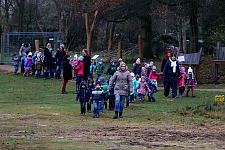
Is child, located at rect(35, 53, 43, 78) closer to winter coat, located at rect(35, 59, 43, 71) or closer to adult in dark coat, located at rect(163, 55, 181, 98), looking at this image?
winter coat, located at rect(35, 59, 43, 71)

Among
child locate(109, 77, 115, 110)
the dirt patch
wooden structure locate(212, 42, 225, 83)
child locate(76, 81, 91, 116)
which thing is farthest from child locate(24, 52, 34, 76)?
the dirt patch

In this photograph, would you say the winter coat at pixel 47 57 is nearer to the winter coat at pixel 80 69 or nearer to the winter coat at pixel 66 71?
the winter coat at pixel 66 71

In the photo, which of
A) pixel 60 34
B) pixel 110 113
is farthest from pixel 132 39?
pixel 110 113

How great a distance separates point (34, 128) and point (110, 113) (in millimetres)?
4758

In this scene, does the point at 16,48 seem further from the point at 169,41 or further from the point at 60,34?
the point at 169,41

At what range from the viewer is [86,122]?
12.9m

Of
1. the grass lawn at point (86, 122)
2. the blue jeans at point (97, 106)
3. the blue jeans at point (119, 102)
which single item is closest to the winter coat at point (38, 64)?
the grass lawn at point (86, 122)

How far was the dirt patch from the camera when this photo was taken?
9070mm

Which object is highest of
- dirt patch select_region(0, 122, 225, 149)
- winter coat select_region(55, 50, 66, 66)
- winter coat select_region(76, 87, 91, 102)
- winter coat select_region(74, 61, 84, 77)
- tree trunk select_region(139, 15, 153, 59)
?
tree trunk select_region(139, 15, 153, 59)

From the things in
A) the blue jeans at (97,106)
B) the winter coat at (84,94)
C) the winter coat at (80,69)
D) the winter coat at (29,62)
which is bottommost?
the blue jeans at (97,106)

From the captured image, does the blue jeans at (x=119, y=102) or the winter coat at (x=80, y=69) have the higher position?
the winter coat at (x=80, y=69)

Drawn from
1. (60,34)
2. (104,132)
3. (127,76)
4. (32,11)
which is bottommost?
(104,132)

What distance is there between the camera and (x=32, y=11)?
A: 59.4 m

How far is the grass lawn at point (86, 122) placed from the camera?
30.2 feet
